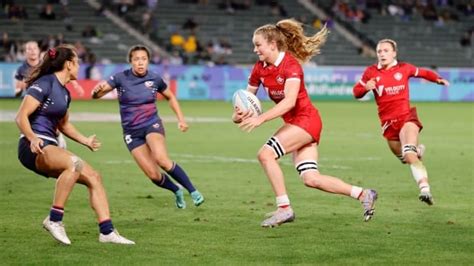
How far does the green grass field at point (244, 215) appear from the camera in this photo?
33.1ft

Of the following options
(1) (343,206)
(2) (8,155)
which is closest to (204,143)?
(2) (8,155)

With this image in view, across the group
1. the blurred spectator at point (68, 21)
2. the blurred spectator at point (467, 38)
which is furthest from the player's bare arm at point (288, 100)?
the blurred spectator at point (467, 38)

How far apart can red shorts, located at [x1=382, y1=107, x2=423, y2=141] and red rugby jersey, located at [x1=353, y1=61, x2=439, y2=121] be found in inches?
2.2

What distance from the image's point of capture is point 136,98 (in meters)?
14.4

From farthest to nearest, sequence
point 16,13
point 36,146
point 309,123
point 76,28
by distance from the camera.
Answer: point 76,28 → point 16,13 → point 309,123 → point 36,146

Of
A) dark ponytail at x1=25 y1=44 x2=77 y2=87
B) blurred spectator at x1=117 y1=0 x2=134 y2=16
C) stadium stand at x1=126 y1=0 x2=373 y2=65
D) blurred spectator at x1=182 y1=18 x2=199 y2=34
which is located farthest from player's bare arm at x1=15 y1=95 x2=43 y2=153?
blurred spectator at x1=117 y1=0 x2=134 y2=16

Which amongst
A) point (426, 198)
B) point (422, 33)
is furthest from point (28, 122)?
point (422, 33)

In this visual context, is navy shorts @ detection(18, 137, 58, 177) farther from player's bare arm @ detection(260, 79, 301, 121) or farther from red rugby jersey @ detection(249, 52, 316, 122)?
red rugby jersey @ detection(249, 52, 316, 122)

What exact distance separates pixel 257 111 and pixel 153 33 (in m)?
39.2

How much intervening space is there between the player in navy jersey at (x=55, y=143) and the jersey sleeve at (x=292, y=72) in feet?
7.35

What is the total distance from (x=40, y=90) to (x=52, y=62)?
15.0 inches

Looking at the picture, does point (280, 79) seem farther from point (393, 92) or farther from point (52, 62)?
point (393, 92)

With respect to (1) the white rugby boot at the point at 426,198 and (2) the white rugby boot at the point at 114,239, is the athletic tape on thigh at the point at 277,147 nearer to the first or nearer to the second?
(2) the white rugby boot at the point at 114,239

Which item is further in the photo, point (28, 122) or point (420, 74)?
point (420, 74)
